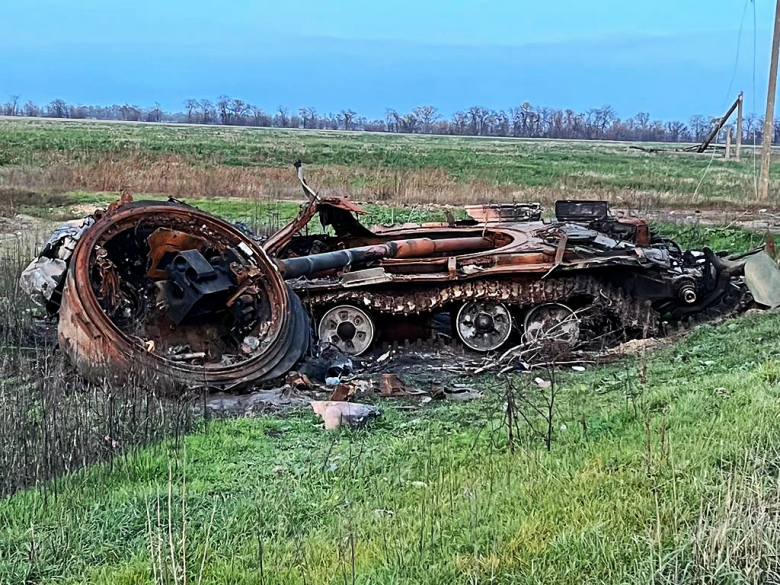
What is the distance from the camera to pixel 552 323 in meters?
10.9

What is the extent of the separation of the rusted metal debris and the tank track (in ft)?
0.05

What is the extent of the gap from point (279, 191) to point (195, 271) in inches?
689

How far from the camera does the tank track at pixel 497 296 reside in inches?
423

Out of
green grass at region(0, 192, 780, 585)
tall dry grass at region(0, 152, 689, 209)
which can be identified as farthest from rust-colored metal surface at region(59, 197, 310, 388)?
tall dry grass at region(0, 152, 689, 209)

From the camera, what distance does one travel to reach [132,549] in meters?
4.25

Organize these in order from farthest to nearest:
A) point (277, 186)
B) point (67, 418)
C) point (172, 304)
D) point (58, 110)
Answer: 1. point (58, 110)
2. point (277, 186)
3. point (172, 304)
4. point (67, 418)

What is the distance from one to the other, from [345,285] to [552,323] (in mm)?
2461

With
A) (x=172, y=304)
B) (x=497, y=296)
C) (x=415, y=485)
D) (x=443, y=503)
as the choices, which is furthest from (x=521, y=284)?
(x=443, y=503)

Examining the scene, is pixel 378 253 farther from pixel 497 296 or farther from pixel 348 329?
pixel 497 296

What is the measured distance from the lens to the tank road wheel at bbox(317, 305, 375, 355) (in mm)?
10930

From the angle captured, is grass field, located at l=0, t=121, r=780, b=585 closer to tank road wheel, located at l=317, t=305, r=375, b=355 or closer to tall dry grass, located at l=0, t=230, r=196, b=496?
tall dry grass, located at l=0, t=230, r=196, b=496

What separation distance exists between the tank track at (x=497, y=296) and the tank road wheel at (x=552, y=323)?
6.4 inches

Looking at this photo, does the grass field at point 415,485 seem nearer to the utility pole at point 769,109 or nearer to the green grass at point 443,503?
the green grass at point 443,503

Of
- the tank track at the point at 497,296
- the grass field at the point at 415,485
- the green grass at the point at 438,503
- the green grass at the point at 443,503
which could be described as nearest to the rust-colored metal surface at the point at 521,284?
the tank track at the point at 497,296
